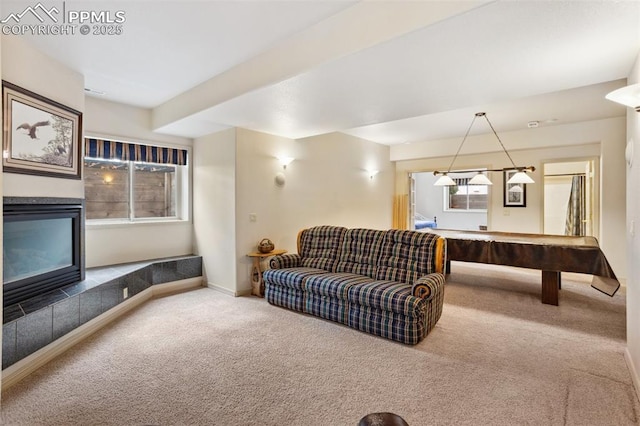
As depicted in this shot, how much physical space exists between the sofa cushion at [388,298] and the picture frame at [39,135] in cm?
317

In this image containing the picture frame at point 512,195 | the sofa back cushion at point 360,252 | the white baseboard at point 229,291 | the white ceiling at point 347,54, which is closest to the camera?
the white ceiling at point 347,54

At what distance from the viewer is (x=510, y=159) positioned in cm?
597

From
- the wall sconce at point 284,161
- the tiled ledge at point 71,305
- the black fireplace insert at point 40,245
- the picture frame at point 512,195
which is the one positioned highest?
the wall sconce at point 284,161

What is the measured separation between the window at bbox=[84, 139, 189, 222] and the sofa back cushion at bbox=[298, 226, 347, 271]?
2.16m

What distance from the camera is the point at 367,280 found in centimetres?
349

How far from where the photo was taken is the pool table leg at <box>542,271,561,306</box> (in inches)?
153

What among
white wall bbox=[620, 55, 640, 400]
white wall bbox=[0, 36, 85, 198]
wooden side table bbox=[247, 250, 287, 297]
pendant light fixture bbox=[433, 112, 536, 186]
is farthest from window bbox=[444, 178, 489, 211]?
white wall bbox=[0, 36, 85, 198]

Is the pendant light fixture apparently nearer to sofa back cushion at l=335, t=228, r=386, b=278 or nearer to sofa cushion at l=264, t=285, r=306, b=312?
sofa back cushion at l=335, t=228, r=386, b=278

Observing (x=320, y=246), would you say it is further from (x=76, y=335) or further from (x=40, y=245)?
(x=40, y=245)

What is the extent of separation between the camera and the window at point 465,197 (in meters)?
9.74

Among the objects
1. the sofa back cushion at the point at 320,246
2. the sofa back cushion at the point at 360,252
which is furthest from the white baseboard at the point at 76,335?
the sofa back cushion at the point at 360,252

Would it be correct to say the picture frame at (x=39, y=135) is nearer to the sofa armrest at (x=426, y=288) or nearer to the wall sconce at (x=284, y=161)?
the wall sconce at (x=284, y=161)

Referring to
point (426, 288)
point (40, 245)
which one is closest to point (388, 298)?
point (426, 288)

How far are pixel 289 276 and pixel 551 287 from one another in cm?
328
